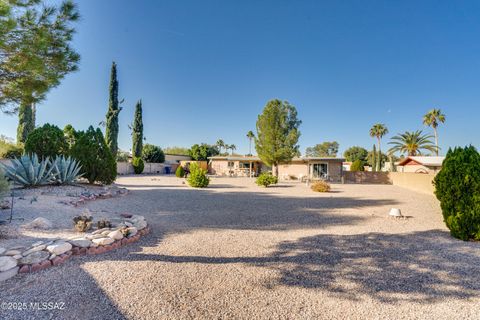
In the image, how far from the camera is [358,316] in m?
2.33

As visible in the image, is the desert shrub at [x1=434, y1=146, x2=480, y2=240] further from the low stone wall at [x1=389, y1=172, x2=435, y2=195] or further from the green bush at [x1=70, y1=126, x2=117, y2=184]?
the green bush at [x1=70, y1=126, x2=117, y2=184]

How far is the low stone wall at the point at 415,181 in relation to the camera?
1506cm

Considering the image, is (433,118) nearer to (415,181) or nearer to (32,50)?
(415,181)

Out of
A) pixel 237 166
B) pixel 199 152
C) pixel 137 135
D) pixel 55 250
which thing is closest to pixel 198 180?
pixel 55 250

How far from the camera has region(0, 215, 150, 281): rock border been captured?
2863 millimetres

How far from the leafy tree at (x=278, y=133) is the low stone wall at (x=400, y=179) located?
7723 mm

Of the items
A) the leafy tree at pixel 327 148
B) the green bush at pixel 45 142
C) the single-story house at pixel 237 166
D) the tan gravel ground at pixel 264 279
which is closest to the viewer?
the tan gravel ground at pixel 264 279

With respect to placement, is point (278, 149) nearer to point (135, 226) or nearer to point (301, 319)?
point (135, 226)

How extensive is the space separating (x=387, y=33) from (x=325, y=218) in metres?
11.8

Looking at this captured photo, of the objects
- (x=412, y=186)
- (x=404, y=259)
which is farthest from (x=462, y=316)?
(x=412, y=186)

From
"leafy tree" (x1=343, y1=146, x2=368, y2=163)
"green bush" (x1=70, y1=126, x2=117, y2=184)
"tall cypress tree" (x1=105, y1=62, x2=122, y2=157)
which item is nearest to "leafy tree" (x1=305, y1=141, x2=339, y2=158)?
"leafy tree" (x1=343, y1=146, x2=368, y2=163)

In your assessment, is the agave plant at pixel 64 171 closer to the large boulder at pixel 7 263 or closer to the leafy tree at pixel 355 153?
the large boulder at pixel 7 263

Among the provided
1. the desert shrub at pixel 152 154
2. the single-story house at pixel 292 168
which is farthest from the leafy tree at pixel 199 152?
the single-story house at pixel 292 168

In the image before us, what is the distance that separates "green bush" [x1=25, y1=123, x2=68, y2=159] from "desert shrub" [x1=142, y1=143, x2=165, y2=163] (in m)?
26.5
